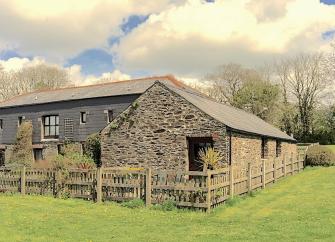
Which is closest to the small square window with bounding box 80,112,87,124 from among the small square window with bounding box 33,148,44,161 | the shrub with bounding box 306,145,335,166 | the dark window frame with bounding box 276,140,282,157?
the small square window with bounding box 33,148,44,161

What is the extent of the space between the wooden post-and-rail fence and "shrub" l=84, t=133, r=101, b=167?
13357mm

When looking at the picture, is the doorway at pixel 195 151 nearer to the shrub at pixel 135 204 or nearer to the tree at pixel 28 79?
the shrub at pixel 135 204

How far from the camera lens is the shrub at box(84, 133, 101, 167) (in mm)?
33875

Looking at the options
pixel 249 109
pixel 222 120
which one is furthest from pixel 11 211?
pixel 249 109

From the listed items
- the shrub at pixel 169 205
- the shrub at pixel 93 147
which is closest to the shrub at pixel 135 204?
the shrub at pixel 169 205

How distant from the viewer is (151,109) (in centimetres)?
2358

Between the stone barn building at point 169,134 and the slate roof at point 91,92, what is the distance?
1333 centimetres

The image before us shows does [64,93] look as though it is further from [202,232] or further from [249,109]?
[202,232]

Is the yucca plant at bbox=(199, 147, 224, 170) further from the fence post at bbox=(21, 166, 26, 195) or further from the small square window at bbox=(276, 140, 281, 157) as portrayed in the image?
the small square window at bbox=(276, 140, 281, 157)

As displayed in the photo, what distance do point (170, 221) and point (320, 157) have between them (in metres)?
24.6

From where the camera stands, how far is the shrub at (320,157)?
111ft

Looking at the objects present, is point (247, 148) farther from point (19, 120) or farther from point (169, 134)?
point (19, 120)

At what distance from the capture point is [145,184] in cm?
1573

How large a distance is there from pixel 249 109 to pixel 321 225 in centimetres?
5226
